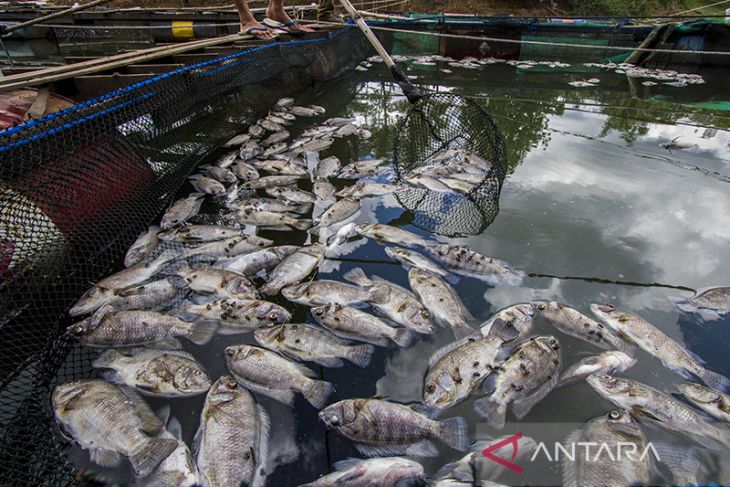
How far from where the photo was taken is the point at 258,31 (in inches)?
307

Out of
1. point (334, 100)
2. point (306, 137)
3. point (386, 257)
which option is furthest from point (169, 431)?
point (334, 100)

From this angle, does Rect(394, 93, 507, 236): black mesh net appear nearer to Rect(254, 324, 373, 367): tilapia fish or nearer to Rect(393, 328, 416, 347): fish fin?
Rect(393, 328, 416, 347): fish fin

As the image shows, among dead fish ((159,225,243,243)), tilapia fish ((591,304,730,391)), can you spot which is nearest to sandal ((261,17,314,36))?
dead fish ((159,225,243,243))

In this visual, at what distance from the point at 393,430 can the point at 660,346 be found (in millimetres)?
2129

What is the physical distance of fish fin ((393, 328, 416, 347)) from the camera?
2947 mm

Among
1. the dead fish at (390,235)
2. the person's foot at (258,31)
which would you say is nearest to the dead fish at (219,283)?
the dead fish at (390,235)

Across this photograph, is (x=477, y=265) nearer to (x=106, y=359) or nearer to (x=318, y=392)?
(x=318, y=392)

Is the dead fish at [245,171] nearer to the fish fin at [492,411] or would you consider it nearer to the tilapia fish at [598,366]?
the fish fin at [492,411]

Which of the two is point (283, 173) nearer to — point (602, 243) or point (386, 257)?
point (386, 257)

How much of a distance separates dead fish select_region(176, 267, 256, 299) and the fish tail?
3407 millimetres

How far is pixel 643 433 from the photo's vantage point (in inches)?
90.4

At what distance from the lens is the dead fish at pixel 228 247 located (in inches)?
153

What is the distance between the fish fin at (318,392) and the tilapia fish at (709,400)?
237 cm

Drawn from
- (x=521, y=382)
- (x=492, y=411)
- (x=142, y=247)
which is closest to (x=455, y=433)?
(x=492, y=411)
